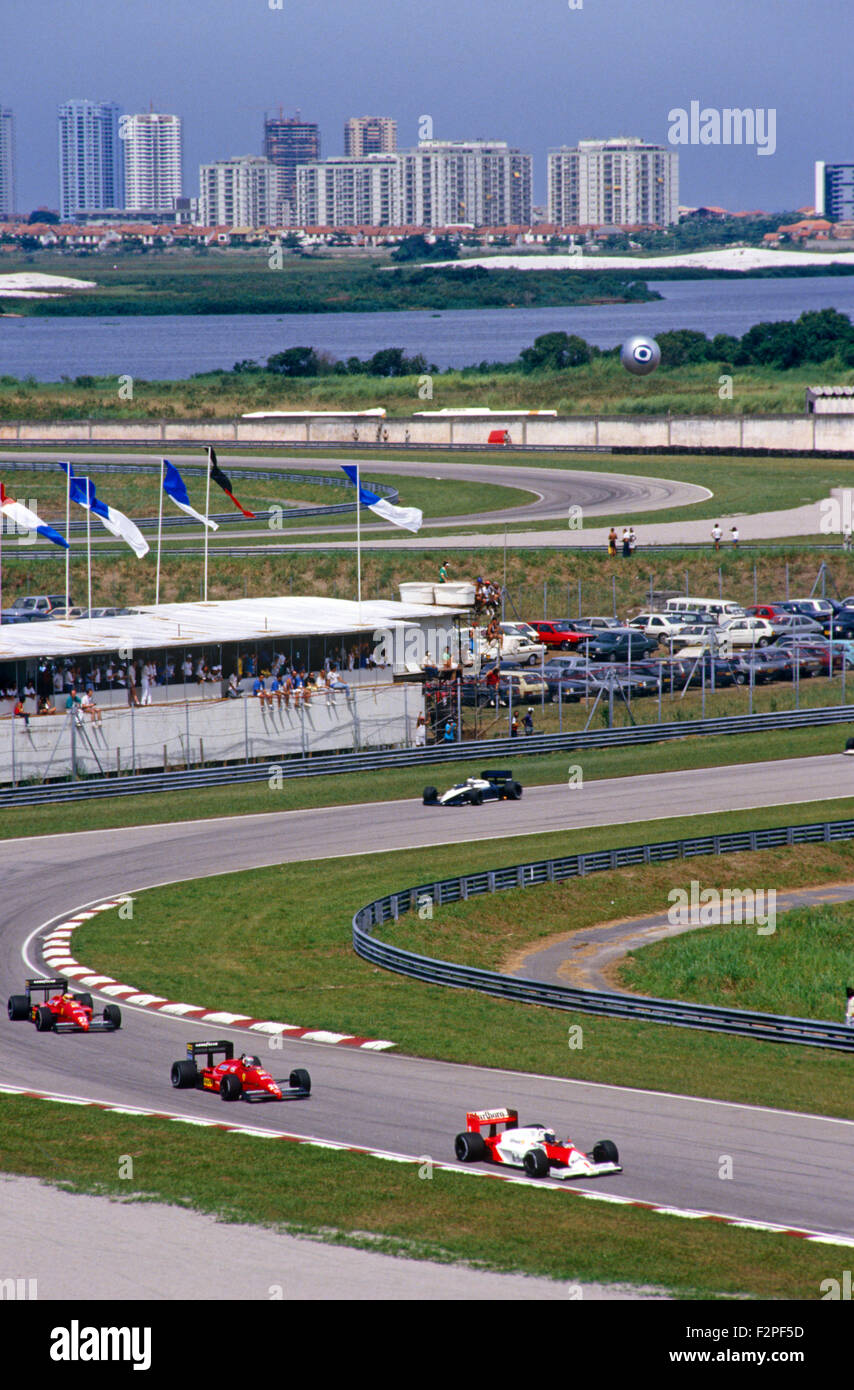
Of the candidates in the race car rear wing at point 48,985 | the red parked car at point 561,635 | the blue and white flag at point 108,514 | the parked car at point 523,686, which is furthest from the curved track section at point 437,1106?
the red parked car at point 561,635

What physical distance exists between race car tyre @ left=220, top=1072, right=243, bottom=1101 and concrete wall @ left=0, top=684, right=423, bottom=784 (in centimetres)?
2198

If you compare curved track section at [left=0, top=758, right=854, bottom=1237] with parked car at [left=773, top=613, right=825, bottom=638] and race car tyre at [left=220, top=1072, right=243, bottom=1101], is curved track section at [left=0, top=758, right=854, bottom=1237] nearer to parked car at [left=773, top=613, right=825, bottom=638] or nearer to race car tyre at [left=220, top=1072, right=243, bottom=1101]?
race car tyre at [left=220, top=1072, right=243, bottom=1101]

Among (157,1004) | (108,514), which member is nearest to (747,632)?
(108,514)

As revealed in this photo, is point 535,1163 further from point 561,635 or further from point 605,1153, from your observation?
point 561,635

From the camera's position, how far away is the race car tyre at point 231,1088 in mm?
21656

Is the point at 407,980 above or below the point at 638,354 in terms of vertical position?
below

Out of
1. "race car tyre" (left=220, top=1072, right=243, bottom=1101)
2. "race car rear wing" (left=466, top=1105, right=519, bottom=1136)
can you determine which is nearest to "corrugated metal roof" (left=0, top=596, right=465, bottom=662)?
"race car tyre" (left=220, top=1072, right=243, bottom=1101)

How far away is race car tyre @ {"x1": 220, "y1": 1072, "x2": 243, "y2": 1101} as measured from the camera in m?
21.7

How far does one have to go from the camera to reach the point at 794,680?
51719mm

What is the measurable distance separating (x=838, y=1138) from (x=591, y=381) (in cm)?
10290

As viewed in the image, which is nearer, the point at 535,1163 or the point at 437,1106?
the point at 535,1163

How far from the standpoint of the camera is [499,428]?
98.9 m

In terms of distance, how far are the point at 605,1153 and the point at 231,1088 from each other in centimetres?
505
